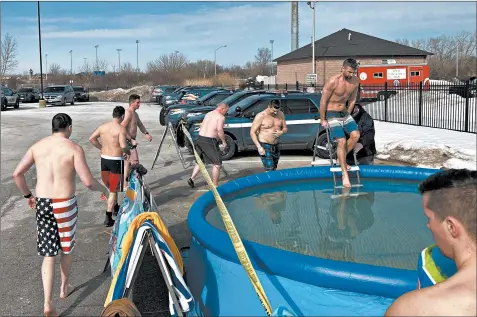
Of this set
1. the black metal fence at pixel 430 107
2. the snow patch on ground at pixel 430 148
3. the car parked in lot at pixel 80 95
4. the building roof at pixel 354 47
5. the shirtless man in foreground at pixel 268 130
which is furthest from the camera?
the car parked in lot at pixel 80 95

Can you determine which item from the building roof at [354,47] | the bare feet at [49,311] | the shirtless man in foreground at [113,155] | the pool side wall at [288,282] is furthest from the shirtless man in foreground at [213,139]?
the building roof at [354,47]

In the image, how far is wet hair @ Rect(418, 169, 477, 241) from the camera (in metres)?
1.72

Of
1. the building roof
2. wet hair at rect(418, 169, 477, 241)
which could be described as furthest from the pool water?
the building roof

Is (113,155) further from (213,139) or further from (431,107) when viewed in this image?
(431,107)

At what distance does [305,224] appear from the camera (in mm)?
5594

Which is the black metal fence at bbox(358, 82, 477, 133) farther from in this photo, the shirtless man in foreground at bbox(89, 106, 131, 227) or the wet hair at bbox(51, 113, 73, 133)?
the wet hair at bbox(51, 113, 73, 133)

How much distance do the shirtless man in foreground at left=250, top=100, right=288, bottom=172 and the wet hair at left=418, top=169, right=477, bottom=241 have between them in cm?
691

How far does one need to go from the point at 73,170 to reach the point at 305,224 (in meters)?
2.53

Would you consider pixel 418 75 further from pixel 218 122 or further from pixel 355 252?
pixel 355 252

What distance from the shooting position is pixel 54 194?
454 centimetres

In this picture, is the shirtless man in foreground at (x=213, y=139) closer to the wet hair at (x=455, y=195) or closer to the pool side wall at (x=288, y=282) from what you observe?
the pool side wall at (x=288, y=282)

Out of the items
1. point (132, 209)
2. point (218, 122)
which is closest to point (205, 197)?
point (132, 209)

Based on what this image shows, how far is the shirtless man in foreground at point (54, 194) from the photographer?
14.8ft

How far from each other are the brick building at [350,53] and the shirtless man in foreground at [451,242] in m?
46.5
